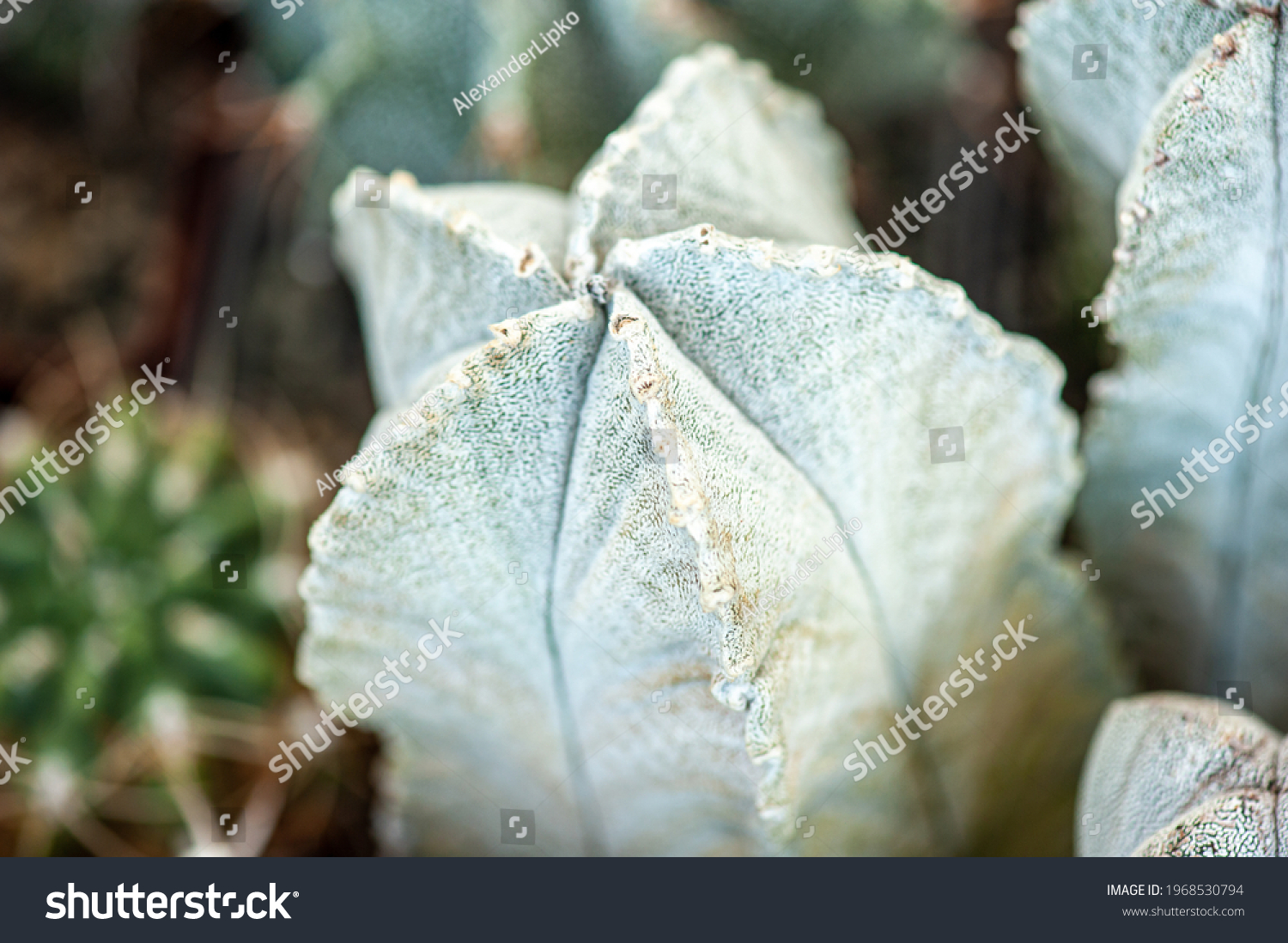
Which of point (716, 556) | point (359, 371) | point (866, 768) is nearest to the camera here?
point (716, 556)

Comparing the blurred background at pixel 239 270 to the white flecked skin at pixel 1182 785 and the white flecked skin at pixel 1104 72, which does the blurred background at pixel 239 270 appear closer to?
the white flecked skin at pixel 1104 72

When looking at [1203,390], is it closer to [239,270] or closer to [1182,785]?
[1182,785]

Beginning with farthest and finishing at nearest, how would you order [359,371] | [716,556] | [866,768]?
[359,371], [866,768], [716,556]

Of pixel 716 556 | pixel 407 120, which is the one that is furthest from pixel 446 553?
pixel 407 120

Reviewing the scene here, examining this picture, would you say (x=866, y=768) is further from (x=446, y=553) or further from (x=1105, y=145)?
(x=1105, y=145)

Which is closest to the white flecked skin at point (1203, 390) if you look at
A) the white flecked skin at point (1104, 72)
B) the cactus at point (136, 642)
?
the white flecked skin at point (1104, 72)

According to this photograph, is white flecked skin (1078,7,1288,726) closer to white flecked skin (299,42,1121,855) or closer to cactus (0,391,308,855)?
white flecked skin (299,42,1121,855)
